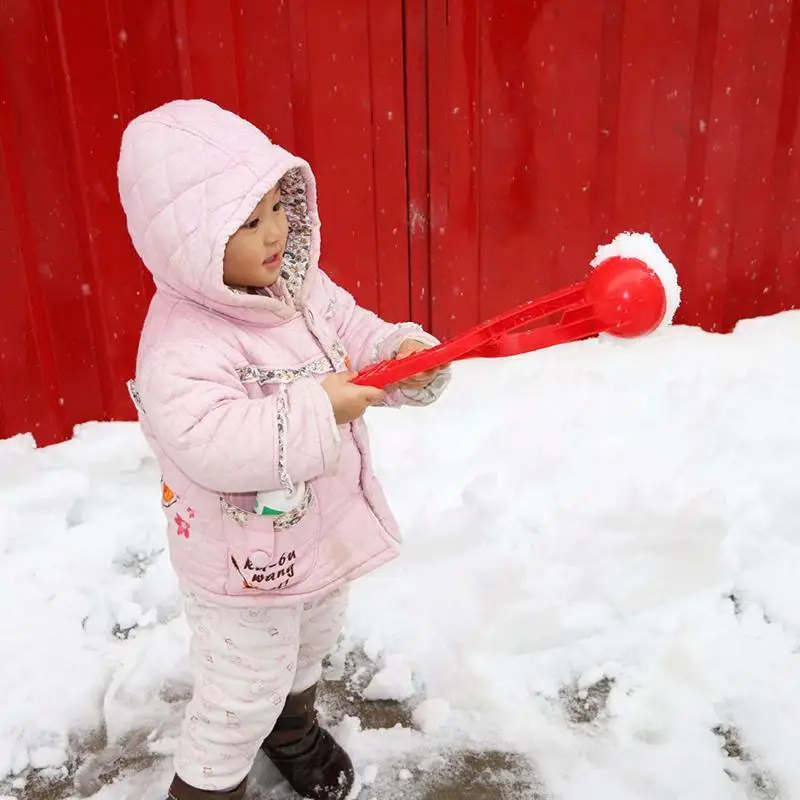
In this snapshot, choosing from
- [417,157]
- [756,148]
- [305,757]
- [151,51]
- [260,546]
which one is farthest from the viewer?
[756,148]

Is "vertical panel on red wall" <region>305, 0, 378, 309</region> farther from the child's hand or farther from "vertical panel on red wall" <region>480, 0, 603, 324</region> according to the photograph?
the child's hand

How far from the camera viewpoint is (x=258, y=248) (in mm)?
1303

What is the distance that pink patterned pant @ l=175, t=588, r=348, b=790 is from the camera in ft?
4.74

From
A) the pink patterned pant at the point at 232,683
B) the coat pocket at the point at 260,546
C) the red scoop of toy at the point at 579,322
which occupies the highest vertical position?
the red scoop of toy at the point at 579,322

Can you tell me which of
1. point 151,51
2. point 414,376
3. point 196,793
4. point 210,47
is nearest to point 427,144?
point 210,47

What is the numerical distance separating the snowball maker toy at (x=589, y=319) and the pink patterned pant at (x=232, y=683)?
1.47ft

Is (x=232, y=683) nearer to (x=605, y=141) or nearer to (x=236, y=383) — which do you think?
(x=236, y=383)

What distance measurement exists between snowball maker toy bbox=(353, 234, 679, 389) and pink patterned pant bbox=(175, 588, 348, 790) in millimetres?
449

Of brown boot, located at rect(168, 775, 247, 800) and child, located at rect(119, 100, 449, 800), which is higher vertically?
child, located at rect(119, 100, 449, 800)

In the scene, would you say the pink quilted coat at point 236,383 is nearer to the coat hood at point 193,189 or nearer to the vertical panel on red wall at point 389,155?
the coat hood at point 193,189

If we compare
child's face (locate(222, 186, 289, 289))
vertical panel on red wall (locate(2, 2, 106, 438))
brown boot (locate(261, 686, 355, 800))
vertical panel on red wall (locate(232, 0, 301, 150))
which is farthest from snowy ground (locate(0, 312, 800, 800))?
vertical panel on red wall (locate(232, 0, 301, 150))

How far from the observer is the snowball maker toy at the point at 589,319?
1.24m

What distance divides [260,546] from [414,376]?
1.13ft

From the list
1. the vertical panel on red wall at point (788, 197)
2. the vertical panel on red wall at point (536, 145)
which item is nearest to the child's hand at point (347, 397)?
the vertical panel on red wall at point (536, 145)
